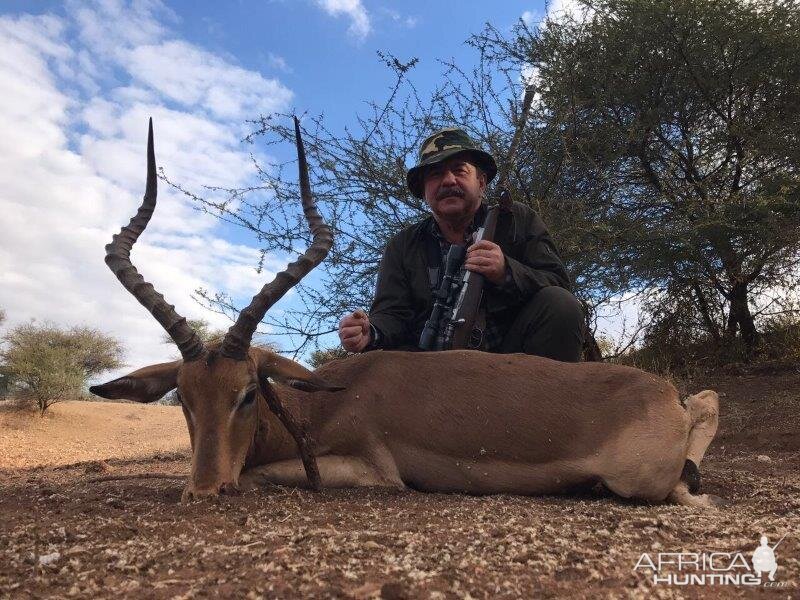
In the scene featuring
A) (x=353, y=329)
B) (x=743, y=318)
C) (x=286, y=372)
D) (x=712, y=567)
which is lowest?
(x=712, y=567)

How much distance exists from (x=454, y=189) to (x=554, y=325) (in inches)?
47.7

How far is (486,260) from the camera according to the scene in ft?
14.0

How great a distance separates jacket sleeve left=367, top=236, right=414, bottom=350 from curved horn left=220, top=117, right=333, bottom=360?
0.88 meters

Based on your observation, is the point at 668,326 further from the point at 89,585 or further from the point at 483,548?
the point at 89,585

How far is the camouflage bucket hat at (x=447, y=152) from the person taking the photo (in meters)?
4.88

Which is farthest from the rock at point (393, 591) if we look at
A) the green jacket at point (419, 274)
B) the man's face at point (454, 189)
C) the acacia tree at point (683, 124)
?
the acacia tree at point (683, 124)

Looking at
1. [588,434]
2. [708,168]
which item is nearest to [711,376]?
[708,168]

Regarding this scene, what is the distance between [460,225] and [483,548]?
3172mm

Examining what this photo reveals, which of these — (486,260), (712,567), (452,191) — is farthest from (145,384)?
(712,567)

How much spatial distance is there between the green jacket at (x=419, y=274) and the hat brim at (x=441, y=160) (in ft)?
1.22

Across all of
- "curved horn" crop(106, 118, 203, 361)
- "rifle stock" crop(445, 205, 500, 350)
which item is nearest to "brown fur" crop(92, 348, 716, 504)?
"curved horn" crop(106, 118, 203, 361)

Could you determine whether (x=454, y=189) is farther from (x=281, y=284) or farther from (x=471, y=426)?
(x=471, y=426)

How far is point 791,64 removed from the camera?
371 inches

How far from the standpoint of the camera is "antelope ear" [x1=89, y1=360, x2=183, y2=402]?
12.2 ft
